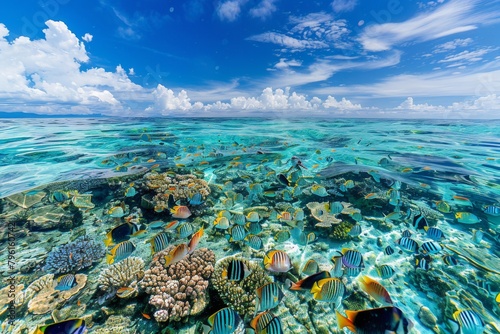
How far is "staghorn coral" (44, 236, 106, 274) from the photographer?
6.24 m

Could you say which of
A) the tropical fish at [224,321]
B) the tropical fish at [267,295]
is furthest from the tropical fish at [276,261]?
the tropical fish at [224,321]

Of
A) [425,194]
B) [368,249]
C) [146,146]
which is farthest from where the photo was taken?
[146,146]

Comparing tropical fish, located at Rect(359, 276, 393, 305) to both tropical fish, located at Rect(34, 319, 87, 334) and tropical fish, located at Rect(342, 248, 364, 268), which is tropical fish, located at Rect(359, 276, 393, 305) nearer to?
tropical fish, located at Rect(342, 248, 364, 268)

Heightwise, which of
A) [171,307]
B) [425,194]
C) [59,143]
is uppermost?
[59,143]

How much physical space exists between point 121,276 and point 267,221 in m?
5.37

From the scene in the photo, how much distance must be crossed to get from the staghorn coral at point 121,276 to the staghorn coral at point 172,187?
2.89 m

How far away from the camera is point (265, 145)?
23.0 m

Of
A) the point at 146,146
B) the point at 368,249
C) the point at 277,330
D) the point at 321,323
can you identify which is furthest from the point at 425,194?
the point at 146,146

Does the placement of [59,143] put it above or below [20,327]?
above

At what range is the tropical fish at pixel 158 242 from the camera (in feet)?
13.7

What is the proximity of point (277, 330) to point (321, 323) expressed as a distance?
2587 millimetres

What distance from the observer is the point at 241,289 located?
496 cm

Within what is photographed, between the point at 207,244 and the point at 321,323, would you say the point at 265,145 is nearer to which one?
the point at 207,244

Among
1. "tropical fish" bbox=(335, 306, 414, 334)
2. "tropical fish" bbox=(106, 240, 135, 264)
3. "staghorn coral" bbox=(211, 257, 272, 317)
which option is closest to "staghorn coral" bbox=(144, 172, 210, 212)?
"tropical fish" bbox=(106, 240, 135, 264)
